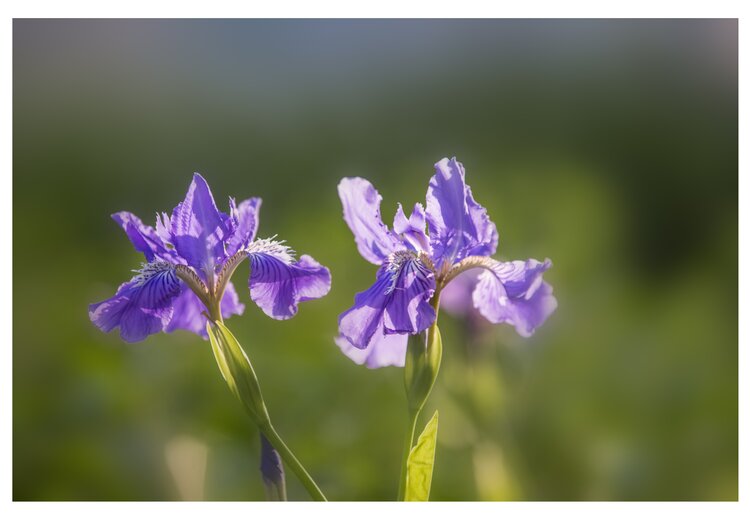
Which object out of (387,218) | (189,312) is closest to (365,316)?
(189,312)

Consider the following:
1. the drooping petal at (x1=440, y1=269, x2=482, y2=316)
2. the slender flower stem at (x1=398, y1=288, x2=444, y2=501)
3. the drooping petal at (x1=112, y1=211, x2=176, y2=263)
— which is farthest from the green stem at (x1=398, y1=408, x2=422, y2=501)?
the drooping petal at (x1=440, y1=269, x2=482, y2=316)

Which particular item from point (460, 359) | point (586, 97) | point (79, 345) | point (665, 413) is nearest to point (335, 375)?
point (460, 359)

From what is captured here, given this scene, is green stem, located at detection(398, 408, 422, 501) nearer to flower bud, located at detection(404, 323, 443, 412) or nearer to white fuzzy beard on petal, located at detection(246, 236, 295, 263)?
flower bud, located at detection(404, 323, 443, 412)

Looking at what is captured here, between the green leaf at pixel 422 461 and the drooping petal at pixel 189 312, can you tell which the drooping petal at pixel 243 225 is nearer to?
the drooping petal at pixel 189 312

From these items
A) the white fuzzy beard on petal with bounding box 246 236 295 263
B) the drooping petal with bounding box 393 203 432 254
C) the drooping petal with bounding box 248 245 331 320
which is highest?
the drooping petal with bounding box 393 203 432 254

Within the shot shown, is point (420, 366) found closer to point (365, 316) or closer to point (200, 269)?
point (365, 316)

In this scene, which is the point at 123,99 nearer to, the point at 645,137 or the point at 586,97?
the point at 586,97
